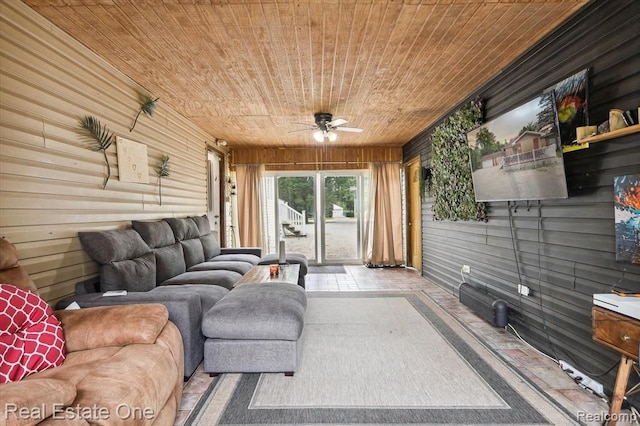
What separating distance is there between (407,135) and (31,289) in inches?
222

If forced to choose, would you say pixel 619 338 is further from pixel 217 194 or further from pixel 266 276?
pixel 217 194

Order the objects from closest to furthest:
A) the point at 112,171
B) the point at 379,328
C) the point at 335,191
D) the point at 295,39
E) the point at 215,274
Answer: the point at 295,39 < the point at 112,171 < the point at 379,328 < the point at 215,274 < the point at 335,191

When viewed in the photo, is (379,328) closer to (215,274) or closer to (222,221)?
(215,274)

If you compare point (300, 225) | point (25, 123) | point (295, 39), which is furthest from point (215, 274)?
point (300, 225)

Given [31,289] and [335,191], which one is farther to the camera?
[335,191]

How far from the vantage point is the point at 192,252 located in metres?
4.09

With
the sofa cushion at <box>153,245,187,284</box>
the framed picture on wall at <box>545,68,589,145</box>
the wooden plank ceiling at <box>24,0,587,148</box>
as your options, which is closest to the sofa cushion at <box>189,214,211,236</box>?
the sofa cushion at <box>153,245,187,284</box>

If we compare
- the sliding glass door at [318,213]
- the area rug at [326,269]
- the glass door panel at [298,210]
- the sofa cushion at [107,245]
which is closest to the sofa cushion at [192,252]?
the sofa cushion at [107,245]

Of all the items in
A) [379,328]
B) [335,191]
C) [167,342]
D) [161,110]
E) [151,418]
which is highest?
[161,110]

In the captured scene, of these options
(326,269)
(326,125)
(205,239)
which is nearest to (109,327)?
(205,239)

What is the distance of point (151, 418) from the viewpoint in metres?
1.46

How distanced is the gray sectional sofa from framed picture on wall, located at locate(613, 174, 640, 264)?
2.21m

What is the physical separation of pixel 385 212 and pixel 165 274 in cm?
464

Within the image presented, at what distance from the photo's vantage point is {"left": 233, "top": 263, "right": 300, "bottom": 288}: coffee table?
3183 millimetres
